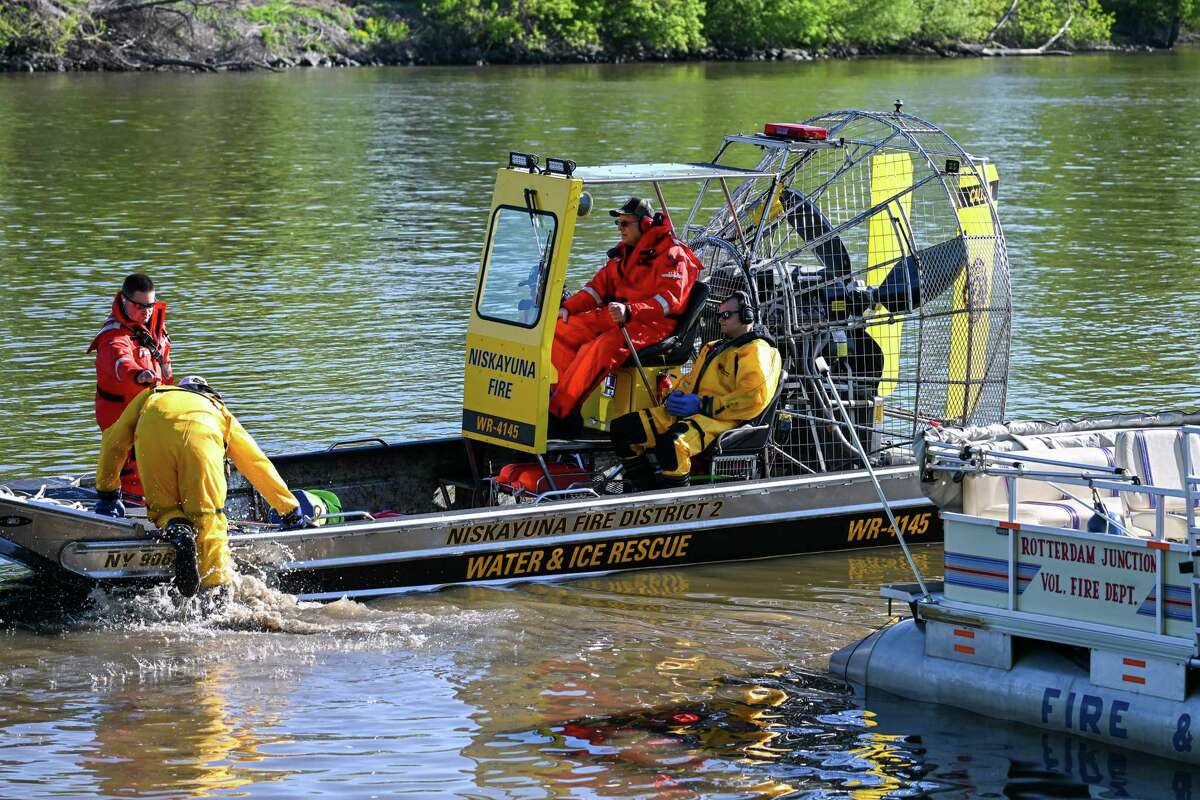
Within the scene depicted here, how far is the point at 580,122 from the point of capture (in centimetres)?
3916

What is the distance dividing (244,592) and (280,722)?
58.3 inches

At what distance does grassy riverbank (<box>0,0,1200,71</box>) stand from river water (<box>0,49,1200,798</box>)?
16227 millimetres

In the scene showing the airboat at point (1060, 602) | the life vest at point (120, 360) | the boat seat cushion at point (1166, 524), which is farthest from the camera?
the life vest at point (120, 360)

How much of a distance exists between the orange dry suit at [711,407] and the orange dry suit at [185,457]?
2.65 meters

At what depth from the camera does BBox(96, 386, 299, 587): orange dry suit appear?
30.8 feet

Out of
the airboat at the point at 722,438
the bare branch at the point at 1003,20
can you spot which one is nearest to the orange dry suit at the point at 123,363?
the airboat at the point at 722,438

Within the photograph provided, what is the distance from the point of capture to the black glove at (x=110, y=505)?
983 cm

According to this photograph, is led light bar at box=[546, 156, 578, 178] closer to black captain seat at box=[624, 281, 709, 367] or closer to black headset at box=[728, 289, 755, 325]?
black captain seat at box=[624, 281, 709, 367]

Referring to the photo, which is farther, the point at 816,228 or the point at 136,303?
the point at 816,228

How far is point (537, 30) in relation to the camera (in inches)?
2469

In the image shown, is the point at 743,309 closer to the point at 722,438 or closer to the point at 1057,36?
the point at 722,438

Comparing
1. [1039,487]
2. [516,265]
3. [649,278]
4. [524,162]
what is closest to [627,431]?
[649,278]

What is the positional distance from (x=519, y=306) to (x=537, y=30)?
175 feet

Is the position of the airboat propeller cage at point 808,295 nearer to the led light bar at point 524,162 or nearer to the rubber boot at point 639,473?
the led light bar at point 524,162
